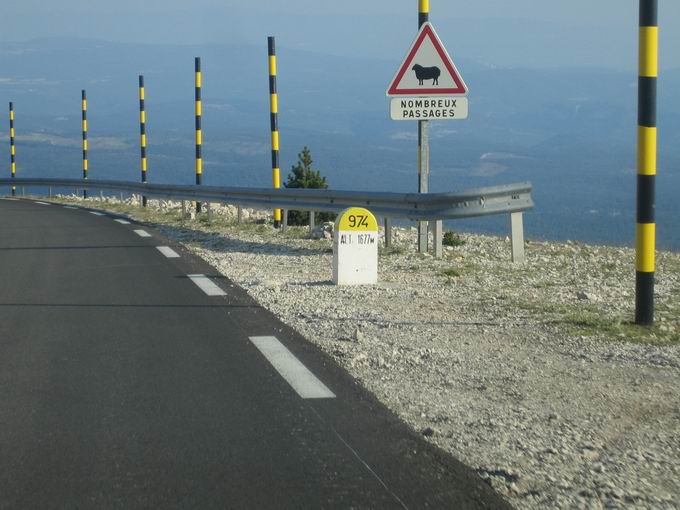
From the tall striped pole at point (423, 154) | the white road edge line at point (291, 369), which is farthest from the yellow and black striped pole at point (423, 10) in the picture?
the white road edge line at point (291, 369)

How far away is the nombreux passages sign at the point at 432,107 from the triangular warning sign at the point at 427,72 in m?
0.09

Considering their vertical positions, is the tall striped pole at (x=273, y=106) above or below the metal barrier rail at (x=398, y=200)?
above

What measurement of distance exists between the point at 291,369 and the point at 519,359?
155cm

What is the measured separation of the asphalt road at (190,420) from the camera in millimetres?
4262

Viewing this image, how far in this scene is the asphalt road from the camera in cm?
426

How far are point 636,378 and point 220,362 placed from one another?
2587 mm

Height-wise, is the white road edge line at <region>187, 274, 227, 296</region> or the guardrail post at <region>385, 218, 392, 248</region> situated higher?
the guardrail post at <region>385, 218, 392, 248</region>

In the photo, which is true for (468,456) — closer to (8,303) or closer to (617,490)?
(617,490)

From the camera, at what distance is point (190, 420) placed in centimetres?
538

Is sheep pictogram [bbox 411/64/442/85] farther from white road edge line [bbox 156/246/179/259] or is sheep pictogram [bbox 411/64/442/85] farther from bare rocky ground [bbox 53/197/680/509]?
white road edge line [bbox 156/246/179/259]

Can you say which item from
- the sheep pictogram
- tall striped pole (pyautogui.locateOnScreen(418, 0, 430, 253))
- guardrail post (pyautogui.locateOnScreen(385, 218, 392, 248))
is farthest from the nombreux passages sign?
guardrail post (pyautogui.locateOnScreen(385, 218, 392, 248))

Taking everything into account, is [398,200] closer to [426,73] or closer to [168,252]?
[426,73]

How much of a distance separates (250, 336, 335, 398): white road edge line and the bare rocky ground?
30cm

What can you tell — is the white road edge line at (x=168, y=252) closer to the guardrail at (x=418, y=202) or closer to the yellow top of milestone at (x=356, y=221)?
the guardrail at (x=418, y=202)
